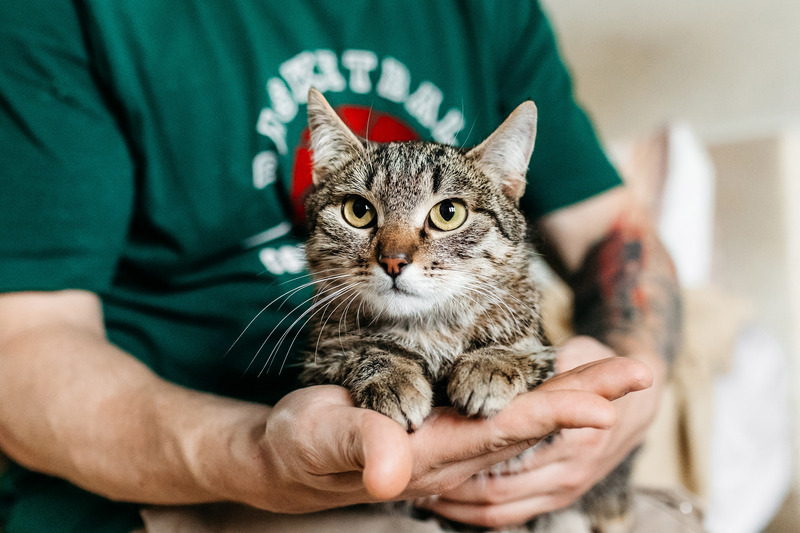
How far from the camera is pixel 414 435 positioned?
1.64 ft

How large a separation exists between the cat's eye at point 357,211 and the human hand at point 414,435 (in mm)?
170

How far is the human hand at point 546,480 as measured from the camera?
2.14ft

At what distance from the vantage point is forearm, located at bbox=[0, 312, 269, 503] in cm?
69

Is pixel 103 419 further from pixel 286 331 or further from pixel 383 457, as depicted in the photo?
pixel 383 457

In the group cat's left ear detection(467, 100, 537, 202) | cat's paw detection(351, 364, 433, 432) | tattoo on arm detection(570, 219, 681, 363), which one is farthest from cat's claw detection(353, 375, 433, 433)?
tattoo on arm detection(570, 219, 681, 363)

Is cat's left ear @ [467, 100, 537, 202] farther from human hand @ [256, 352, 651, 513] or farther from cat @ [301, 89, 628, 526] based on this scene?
human hand @ [256, 352, 651, 513]

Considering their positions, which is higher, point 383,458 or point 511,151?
point 511,151

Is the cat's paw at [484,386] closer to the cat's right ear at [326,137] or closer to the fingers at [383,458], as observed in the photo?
the fingers at [383,458]

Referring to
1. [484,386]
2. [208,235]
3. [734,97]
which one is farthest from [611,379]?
[734,97]

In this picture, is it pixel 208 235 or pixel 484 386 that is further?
pixel 208 235

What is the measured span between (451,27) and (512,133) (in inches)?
13.7

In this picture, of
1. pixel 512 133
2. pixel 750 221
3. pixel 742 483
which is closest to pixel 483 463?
pixel 512 133

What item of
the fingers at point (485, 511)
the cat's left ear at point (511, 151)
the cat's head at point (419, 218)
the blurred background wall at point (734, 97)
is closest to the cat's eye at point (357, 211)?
the cat's head at point (419, 218)

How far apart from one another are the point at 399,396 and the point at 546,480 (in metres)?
0.30
